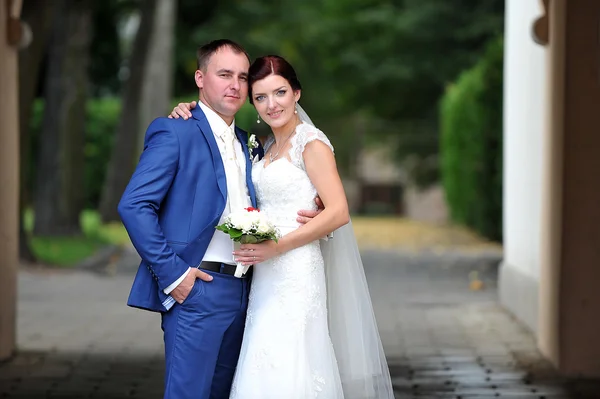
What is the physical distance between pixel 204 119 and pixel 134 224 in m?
0.60

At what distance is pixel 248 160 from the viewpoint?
17.5 feet

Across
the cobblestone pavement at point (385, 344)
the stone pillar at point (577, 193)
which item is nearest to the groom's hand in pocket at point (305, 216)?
the cobblestone pavement at point (385, 344)

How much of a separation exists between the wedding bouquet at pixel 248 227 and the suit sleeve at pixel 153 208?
0.26 meters

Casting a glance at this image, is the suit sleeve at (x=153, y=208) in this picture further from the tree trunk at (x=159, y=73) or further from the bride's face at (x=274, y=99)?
the tree trunk at (x=159, y=73)

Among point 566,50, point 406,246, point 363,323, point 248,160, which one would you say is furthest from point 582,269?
point 406,246

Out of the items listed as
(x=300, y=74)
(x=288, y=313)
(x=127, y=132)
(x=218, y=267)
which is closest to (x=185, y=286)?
(x=218, y=267)

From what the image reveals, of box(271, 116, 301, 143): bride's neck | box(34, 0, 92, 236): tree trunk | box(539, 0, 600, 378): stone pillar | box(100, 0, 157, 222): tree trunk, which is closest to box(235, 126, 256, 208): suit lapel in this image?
box(271, 116, 301, 143): bride's neck

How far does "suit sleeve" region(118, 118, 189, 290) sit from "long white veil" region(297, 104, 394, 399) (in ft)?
2.52

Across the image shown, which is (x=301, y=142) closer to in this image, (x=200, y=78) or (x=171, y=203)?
(x=200, y=78)

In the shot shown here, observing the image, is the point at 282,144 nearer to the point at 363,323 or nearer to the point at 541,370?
the point at 363,323

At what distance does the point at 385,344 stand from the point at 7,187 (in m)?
3.28

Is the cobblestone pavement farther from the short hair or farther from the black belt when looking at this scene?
the short hair

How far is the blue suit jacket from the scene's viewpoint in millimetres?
4914

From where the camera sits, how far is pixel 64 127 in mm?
20594
